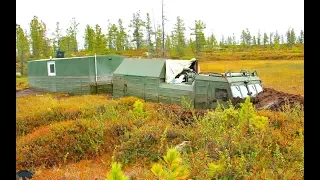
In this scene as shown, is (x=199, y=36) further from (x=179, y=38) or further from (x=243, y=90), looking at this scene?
(x=243, y=90)

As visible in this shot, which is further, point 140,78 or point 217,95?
point 140,78

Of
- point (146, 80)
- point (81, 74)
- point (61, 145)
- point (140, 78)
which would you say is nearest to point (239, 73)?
point (146, 80)

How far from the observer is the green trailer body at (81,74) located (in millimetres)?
15102

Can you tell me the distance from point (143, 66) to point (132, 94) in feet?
3.93

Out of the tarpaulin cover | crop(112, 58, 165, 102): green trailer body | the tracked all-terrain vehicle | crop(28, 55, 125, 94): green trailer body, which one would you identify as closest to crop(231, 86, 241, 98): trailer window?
the tracked all-terrain vehicle

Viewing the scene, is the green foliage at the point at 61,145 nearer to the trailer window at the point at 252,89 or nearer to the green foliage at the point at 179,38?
the trailer window at the point at 252,89

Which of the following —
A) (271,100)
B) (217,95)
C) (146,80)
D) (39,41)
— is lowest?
(271,100)

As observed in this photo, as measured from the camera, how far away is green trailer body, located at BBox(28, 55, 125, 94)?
15102mm

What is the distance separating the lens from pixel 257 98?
362 inches

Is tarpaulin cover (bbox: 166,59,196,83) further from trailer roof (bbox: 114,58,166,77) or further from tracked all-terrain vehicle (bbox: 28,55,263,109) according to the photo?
trailer roof (bbox: 114,58,166,77)

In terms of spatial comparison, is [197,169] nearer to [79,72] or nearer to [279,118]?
[279,118]

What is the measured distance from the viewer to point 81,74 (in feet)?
50.2
